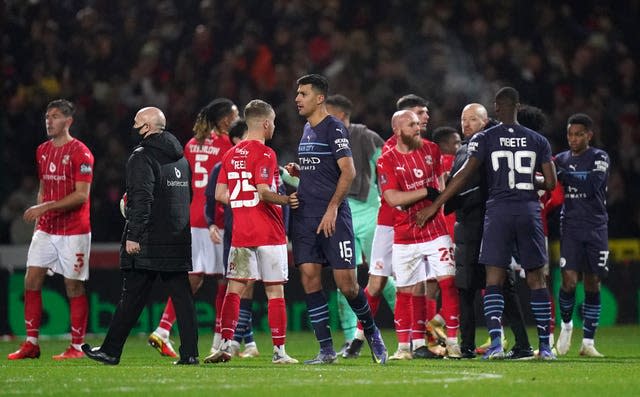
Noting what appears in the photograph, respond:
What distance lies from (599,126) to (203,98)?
6031 millimetres

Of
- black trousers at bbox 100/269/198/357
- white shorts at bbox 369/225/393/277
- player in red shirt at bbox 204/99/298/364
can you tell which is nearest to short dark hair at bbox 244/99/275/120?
player in red shirt at bbox 204/99/298/364

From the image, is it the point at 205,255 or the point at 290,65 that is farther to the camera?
the point at 290,65

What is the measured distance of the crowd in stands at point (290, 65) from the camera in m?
18.0

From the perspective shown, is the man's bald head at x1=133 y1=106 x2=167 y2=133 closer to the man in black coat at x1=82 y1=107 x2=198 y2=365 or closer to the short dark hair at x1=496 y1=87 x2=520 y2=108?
the man in black coat at x1=82 y1=107 x2=198 y2=365

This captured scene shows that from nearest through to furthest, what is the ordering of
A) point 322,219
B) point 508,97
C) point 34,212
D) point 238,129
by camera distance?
point 322,219 → point 508,97 → point 34,212 → point 238,129

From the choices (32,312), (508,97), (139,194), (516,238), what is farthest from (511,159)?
(32,312)

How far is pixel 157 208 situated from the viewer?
33.5 feet

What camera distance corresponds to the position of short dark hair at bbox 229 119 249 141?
1205 cm

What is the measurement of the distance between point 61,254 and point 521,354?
443cm

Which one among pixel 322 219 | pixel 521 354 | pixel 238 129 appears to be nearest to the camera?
pixel 322 219

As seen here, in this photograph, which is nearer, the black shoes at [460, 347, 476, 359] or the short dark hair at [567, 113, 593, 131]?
the black shoes at [460, 347, 476, 359]

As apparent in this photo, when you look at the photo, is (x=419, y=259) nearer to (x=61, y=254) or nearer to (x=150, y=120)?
(x=150, y=120)

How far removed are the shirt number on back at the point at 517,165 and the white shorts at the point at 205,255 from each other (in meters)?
3.23

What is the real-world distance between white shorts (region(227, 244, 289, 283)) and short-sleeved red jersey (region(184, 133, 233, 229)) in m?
2.12
